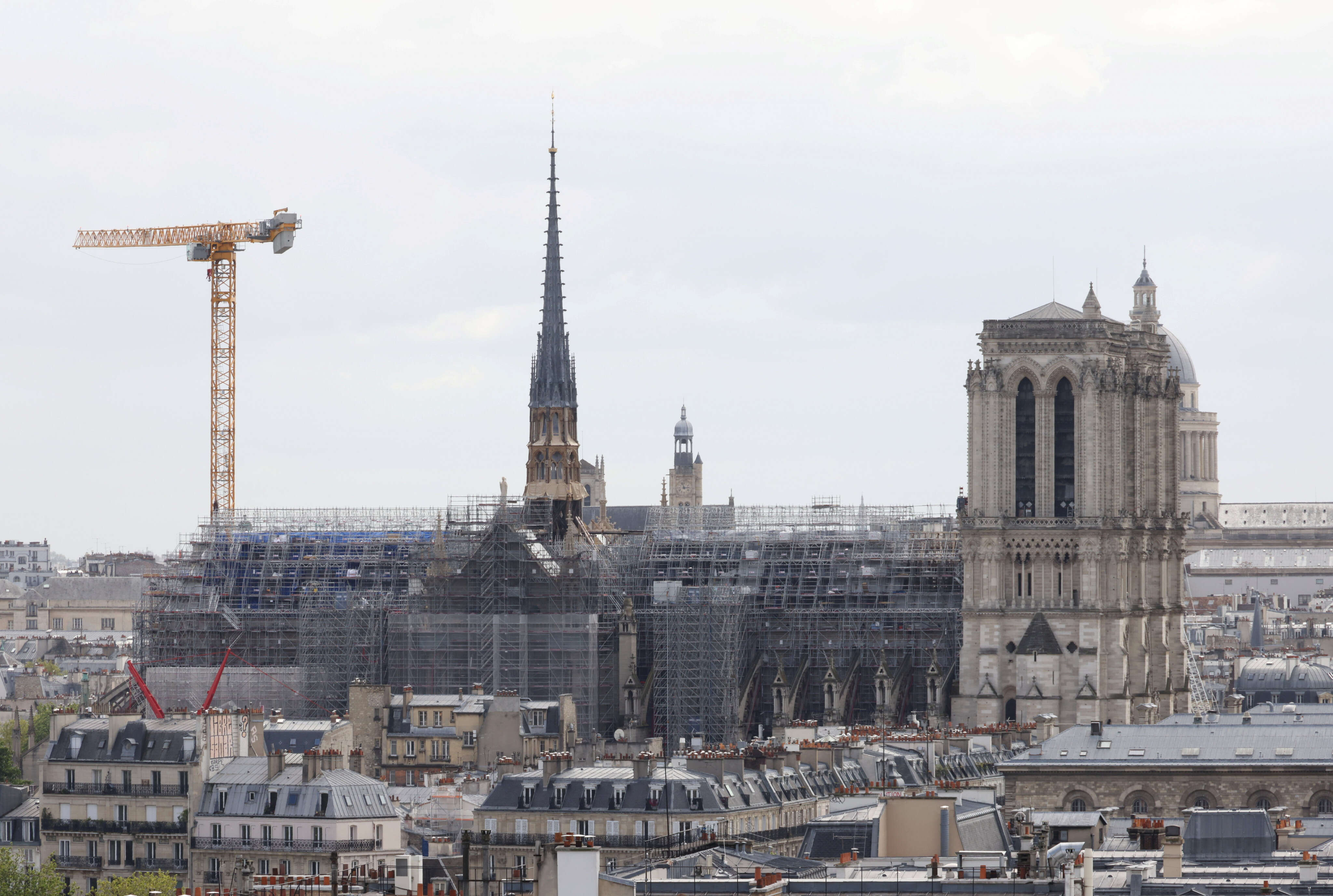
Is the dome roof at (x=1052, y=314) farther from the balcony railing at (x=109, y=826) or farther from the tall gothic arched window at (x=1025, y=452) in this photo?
the balcony railing at (x=109, y=826)

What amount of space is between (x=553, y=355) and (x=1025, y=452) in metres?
36.8

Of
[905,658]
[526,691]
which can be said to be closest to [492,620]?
[526,691]

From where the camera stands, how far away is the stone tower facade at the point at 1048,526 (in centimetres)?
16225

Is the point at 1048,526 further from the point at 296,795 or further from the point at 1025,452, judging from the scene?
the point at 296,795

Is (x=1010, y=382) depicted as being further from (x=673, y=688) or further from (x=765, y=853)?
(x=765, y=853)

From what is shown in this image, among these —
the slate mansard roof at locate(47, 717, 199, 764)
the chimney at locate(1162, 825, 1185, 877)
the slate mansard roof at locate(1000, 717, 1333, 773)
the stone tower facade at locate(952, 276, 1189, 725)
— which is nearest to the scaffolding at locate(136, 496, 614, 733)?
the stone tower facade at locate(952, 276, 1189, 725)

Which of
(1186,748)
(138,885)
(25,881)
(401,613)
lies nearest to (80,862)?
(138,885)

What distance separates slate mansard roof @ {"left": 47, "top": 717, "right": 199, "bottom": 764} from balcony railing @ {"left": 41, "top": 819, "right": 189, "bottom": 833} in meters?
1.62

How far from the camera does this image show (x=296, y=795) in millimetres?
97188

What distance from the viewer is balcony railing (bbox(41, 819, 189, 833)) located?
100 metres

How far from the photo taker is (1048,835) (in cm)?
8600

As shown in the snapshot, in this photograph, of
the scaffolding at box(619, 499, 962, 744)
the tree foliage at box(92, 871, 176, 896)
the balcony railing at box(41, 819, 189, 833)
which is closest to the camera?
the tree foliage at box(92, 871, 176, 896)

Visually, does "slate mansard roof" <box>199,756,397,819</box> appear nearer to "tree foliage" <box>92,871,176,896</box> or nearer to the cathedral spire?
"tree foliage" <box>92,871,176,896</box>

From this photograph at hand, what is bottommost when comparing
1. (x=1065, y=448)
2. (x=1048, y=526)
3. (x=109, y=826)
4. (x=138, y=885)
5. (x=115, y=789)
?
(x=138, y=885)
